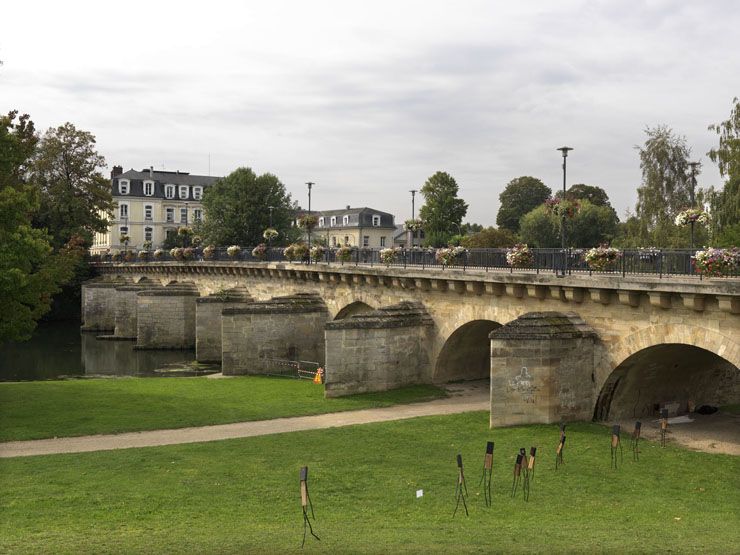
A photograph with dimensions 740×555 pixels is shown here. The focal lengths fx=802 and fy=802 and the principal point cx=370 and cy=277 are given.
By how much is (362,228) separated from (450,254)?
76699mm

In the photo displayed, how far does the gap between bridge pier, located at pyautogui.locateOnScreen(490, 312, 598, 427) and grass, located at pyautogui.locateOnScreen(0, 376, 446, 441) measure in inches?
248

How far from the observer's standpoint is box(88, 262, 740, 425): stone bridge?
20.1m

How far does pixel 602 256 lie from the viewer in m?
21.3

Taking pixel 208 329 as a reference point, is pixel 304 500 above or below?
above

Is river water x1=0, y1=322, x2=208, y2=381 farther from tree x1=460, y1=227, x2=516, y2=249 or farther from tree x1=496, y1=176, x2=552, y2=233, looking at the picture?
tree x1=496, y1=176, x2=552, y2=233

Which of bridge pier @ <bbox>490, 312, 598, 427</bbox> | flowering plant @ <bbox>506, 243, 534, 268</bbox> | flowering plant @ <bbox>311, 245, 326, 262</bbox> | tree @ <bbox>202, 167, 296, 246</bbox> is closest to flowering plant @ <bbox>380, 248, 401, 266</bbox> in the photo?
flowering plant @ <bbox>311, 245, 326, 262</bbox>

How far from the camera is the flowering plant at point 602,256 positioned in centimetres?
2127

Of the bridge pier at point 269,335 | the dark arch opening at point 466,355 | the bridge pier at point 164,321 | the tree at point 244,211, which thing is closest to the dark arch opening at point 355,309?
the bridge pier at point 269,335

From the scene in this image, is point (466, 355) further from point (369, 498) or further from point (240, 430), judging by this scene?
point (369, 498)

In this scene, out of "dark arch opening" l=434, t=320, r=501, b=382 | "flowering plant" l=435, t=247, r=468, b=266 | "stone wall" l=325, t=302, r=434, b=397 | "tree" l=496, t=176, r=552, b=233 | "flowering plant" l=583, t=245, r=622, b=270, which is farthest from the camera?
"tree" l=496, t=176, r=552, b=233

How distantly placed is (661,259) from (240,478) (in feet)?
37.4

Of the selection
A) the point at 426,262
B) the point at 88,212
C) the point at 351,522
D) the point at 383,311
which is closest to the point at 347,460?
the point at 351,522

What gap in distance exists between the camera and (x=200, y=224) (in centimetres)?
8419

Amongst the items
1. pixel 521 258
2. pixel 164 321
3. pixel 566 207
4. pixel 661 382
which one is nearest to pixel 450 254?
pixel 521 258
